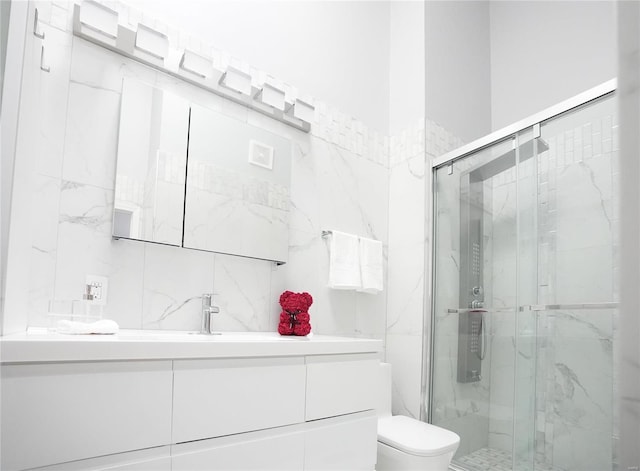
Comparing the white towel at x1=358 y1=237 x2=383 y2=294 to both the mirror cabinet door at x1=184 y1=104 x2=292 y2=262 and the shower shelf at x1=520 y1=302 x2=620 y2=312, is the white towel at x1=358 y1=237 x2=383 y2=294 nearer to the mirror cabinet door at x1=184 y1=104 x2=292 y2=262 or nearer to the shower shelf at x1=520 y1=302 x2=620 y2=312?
the mirror cabinet door at x1=184 y1=104 x2=292 y2=262

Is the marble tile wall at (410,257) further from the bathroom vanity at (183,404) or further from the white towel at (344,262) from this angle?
the bathroom vanity at (183,404)

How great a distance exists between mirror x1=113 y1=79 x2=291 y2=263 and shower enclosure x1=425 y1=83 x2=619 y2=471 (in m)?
0.99

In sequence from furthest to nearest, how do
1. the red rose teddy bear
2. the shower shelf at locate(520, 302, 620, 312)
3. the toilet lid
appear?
the red rose teddy bear < the toilet lid < the shower shelf at locate(520, 302, 620, 312)

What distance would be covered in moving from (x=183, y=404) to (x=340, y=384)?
0.62 meters

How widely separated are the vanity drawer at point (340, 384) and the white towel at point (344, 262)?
56 centimetres

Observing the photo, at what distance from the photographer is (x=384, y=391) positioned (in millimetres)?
2303

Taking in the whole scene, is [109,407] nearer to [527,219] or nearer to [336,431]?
[336,431]

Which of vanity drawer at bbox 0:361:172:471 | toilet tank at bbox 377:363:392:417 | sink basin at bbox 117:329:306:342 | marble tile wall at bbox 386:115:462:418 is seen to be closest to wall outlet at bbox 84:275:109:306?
sink basin at bbox 117:329:306:342

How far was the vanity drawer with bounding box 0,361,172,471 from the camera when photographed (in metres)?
1.04

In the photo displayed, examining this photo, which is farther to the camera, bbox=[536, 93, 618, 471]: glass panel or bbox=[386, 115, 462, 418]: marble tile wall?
bbox=[386, 115, 462, 418]: marble tile wall

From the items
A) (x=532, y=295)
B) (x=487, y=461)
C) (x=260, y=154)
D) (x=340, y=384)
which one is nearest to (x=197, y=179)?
(x=260, y=154)

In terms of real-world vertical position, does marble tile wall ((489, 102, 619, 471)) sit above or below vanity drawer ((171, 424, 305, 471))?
above

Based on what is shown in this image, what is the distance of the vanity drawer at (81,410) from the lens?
40.8 inches

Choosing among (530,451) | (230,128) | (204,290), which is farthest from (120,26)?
(530,451)
